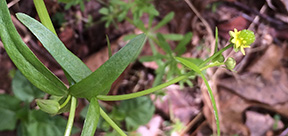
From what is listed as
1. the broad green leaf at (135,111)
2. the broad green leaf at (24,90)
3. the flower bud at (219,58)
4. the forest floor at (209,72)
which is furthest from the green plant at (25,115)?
the flower bud at (219,58)

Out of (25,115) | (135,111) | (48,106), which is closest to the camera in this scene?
(48,106)

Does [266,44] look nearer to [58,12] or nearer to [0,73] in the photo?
[58,12]

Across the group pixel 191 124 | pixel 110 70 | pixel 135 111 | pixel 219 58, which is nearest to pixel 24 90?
pixel 135 111

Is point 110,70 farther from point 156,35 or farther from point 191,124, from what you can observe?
point 191,124

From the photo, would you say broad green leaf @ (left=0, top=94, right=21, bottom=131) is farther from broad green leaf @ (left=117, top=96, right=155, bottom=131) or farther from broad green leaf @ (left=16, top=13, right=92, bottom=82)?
broad green leaf @ (left=16, top=13, right=92, bottom=82)

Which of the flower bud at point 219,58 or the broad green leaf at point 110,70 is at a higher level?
the broad green leaf at point 110,70

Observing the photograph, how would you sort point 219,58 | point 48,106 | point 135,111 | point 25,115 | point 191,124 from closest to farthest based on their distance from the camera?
point 48,106
point 219,58
point 25,115
point 135,111
point 191,124

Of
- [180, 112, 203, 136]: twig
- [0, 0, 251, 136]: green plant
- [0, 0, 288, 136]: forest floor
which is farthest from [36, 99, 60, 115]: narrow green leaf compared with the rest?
[180, 112, 203, 136]: twig

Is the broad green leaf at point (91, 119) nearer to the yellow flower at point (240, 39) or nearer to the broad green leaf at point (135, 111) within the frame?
the yellow flower at point (240, 39)
